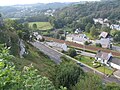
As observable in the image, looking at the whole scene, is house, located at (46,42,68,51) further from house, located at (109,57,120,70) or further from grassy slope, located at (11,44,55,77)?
grassy slope, located at (11,44,55,77)

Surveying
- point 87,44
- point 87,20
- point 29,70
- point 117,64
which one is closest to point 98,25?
point 87,20

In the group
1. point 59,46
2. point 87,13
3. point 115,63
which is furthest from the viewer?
point 87,13

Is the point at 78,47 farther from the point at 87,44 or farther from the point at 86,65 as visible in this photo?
the point at 86,65

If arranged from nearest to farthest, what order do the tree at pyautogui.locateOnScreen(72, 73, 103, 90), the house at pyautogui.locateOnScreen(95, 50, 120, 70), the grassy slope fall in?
the tree at pyautogui.locateOnScreen(72, 73, 103, 90)
the grassy slope
the house at pyautogui.locateOnScreen(95, 50, 120, 70)

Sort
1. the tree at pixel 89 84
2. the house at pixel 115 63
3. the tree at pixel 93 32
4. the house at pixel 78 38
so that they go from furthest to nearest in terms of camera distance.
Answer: the tree at pixel 93 32, the house at pixel 78 38, the house at pixel 115 63, the tree at pixel 89 84

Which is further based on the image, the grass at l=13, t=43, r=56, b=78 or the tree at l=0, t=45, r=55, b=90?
the grass at l=13, t=43, r=56, b=78

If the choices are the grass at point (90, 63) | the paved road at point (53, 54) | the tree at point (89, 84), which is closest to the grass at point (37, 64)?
the tree at point (89, 84)

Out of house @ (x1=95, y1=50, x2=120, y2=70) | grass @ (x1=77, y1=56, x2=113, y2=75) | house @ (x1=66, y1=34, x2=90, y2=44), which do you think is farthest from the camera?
house @ (x1=66, y1=34, x2=90, y2=44)

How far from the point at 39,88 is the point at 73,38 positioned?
7691cm

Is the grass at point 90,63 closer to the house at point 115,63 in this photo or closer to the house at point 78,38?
the house at point 115,63

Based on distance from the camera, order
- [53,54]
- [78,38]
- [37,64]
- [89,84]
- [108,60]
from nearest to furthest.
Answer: [89,84]
[37,64]
[108,60]
[53,54]
[78,38]

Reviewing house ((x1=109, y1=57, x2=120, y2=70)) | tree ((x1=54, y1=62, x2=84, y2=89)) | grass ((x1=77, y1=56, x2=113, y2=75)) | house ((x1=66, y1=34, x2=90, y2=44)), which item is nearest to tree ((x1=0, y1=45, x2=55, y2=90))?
tree ((x1=54, y1=62, x2=84, y2=89))

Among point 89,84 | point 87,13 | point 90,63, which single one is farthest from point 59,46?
point 87,13

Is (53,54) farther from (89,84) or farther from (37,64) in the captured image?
(89,84)
